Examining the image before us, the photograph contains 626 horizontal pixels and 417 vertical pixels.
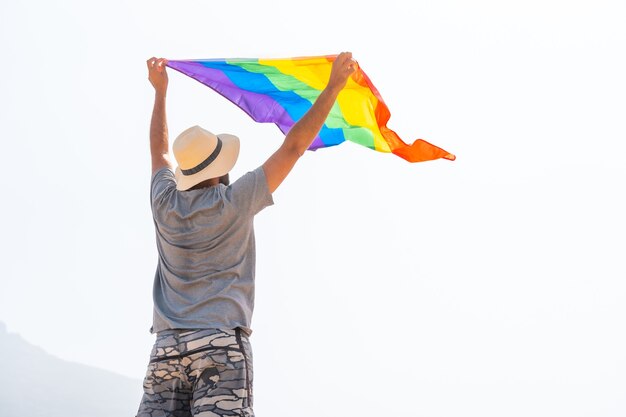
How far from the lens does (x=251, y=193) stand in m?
3.67

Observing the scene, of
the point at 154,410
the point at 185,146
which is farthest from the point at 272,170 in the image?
the point at 154,410

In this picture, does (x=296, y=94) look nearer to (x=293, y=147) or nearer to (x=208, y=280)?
(x=293, y=147)

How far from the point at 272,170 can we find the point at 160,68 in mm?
988

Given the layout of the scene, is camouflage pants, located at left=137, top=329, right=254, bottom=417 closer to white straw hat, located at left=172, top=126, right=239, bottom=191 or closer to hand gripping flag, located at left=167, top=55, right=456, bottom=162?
white straw hat, located at left=172, top=126, right=239, bottom=191

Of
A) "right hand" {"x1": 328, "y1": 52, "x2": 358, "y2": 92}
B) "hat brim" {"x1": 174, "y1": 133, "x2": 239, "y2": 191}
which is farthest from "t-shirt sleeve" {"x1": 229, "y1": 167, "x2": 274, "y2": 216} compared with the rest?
"right hand" {"x1": 328, "y1": 52, "x2": 358, "y2": 92}

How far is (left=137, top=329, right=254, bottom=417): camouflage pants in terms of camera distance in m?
3.56

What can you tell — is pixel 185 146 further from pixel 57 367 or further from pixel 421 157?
pixel 57 367

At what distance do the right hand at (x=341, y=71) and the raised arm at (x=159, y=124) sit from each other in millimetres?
727

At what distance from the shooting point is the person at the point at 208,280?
3590 mm

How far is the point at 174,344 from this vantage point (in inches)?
143

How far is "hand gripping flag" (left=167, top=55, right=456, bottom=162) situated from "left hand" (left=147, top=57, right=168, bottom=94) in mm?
727

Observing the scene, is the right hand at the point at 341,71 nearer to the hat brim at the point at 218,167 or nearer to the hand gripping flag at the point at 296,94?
the hat brim at the point at 218,167

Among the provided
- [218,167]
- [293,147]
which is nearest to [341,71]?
[293,147]

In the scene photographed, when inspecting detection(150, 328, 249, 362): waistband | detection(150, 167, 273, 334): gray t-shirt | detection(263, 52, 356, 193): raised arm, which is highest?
detection(263, 52, 356, 193): raised arm
